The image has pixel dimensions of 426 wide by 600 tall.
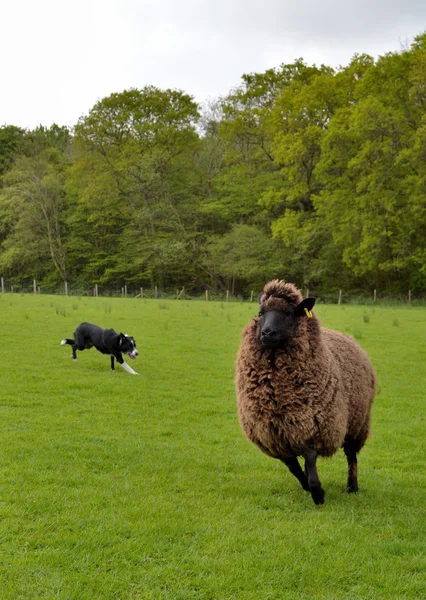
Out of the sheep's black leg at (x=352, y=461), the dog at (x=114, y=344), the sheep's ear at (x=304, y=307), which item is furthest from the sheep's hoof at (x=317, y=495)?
the dog at (x=114, y=344)

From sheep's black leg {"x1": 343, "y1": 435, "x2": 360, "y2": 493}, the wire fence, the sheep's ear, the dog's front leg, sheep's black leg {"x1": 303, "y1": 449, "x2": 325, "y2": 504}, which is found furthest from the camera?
the wire fence

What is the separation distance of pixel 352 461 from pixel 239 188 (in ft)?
149

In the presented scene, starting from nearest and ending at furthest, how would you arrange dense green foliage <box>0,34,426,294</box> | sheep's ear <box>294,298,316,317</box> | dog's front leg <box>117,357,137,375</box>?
1. sheep's ear <box>294,298,316,317</box>
2. dog's front leg <box>117,357,137,375</box>
3. dense green foliage <box>0,34,426,294</box>

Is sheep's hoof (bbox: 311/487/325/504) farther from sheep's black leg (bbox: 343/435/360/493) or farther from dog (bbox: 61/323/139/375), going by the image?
dog (bbox: 61/323/139/375)

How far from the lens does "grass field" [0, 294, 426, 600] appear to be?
13.8ft

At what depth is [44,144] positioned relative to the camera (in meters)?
63.0

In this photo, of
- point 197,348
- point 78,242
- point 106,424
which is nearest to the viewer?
point 106,424

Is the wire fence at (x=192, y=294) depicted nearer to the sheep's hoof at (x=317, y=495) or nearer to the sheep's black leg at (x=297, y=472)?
the sheep's black leg at (x=297, y=472)

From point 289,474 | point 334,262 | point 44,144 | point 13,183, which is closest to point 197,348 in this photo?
point 289,474

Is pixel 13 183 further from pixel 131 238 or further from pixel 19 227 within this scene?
pixel 131 238

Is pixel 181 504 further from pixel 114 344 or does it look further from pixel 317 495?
pixel 114 344

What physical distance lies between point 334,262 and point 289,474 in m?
38.7

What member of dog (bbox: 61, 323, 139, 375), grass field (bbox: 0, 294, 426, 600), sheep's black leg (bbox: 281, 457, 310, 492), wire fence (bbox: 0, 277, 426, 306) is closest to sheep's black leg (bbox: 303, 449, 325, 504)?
grass field (bbox: 0, 294, 426, 600)

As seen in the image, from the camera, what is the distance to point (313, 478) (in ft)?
18.5
